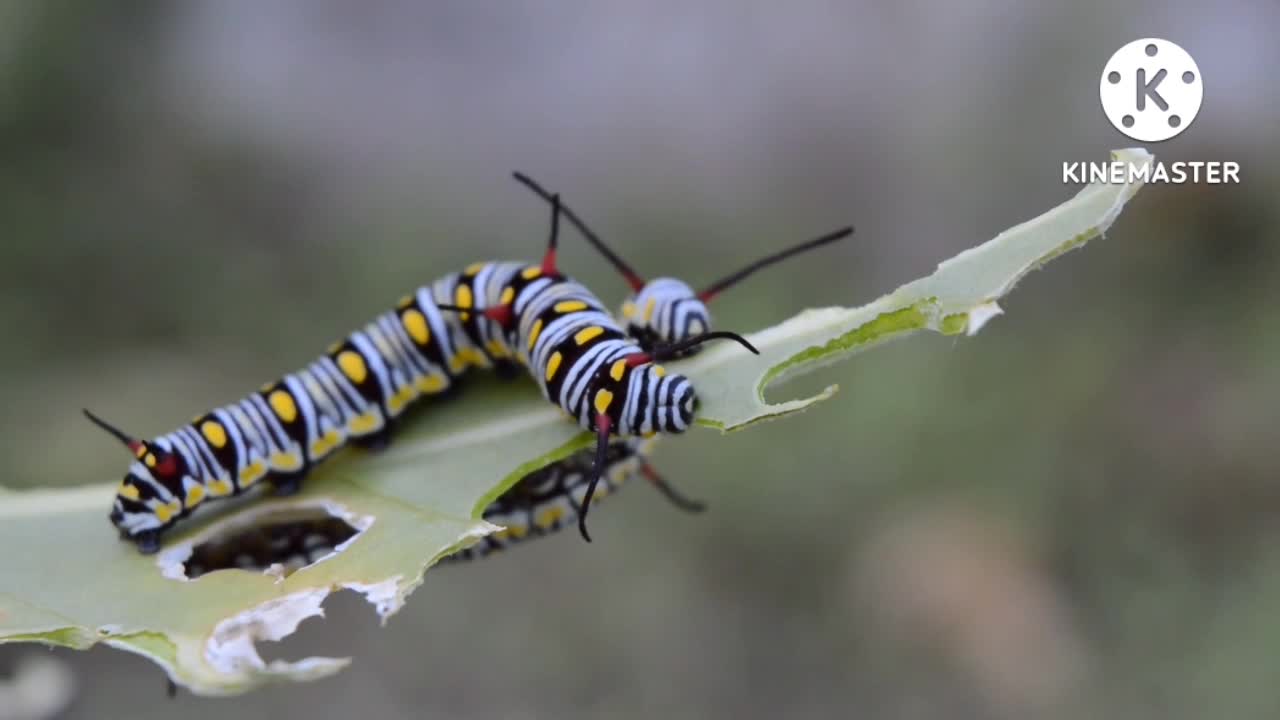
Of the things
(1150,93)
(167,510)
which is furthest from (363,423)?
(1150,93)

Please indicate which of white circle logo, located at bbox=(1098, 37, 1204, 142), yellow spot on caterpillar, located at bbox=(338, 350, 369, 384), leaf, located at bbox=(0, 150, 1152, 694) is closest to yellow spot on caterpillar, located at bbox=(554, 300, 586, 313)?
leaf, located at bbox=(0, 150, 1152, 694)

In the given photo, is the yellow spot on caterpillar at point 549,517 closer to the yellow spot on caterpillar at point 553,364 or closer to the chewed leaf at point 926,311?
the yellow spot on caterpillar at point 553,364

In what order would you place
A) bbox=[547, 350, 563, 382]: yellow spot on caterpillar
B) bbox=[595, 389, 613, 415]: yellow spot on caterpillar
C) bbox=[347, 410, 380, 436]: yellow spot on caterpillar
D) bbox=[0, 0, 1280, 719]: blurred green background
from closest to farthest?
bbox=[595, 389, 613, 415]: yellow spot on caterpillar → bbox=[547, 350, 563, 382]: yellow spot on caterpillar → bbox=[347, 410, 380, 436]: yellow spot on caterpillar → bbox=[0, 0, 1280, 719]: blurred green background

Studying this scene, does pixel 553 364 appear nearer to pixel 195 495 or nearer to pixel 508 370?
pixel 508 370

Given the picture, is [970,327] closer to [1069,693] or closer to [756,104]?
[1069,693]

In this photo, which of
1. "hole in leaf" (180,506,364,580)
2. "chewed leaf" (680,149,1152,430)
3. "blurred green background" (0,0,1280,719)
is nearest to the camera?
"chewed leaf" (680,149,1152,430)

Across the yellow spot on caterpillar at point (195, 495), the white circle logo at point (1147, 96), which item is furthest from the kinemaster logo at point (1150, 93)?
the yellow spot on caterpillar at point (195, 495)

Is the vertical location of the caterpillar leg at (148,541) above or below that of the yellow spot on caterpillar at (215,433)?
below

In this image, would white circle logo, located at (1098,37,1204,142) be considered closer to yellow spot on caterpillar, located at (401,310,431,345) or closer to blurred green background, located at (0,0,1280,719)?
blurred green background, located at (0,0,1280,719)
